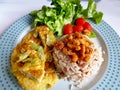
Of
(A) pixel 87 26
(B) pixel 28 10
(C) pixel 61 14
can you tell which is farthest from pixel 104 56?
(B) pixel 28 10

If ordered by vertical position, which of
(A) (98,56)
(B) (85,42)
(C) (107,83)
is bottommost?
(C) (107,83)

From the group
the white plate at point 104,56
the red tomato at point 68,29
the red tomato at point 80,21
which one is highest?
the red tomato at point 80,21

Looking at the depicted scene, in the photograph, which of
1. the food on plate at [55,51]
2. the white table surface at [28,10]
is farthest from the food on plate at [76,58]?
the white table surface at [28,10]

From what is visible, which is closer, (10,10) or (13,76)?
(13,76)

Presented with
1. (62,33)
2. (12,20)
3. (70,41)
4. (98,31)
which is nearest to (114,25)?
(98,31)

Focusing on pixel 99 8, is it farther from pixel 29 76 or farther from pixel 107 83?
pixel 29 76

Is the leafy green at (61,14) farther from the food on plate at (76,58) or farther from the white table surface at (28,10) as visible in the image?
the food on plate at (76,58)

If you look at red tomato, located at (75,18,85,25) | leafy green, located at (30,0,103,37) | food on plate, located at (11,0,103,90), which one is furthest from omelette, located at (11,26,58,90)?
red tomato, located at (75,18,85,25)
